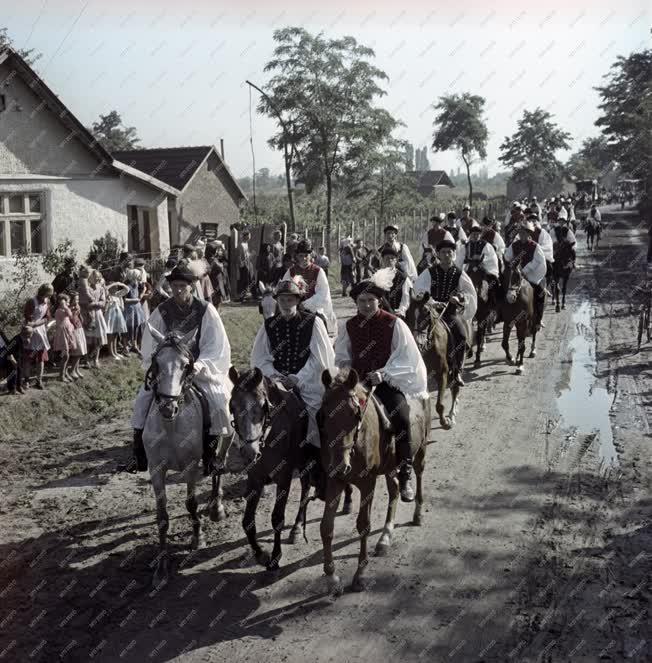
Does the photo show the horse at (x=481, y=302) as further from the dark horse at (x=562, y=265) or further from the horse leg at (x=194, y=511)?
the horse leg at (x=194, y=511)

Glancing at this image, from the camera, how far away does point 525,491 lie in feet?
27.9

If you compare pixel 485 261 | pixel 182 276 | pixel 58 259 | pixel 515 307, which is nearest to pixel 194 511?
pixel 182 276

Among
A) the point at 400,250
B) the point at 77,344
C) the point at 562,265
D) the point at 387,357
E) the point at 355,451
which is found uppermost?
the point at 400,250

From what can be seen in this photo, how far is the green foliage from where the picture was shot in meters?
17.2

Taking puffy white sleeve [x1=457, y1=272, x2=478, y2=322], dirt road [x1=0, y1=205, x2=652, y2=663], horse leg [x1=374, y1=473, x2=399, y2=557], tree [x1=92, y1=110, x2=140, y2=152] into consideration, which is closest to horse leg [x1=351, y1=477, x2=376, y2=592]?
dirt road [x1=0, y1=205, x2=652, y2=663]

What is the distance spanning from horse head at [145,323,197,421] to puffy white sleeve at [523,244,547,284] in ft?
33.0

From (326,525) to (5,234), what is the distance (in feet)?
44.3

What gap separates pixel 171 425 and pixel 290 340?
142cm

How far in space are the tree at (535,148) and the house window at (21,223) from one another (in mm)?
57184

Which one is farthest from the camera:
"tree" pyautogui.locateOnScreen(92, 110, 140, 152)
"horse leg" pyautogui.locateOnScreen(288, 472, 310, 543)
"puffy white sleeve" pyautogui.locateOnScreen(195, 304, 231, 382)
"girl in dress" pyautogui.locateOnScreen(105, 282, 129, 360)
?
"tree" pyautogui.locateOnScreen(92, 110, 140, 152)

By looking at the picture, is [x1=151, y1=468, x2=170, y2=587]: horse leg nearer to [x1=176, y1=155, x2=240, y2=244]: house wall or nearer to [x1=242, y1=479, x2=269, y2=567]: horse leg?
[x1=242, y1=479, x2=269, y2=567]: horse leg

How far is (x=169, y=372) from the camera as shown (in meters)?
6.50

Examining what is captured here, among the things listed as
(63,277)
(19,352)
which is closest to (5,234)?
(63,277)

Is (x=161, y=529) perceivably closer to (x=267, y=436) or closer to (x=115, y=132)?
(x=267, y=436)
